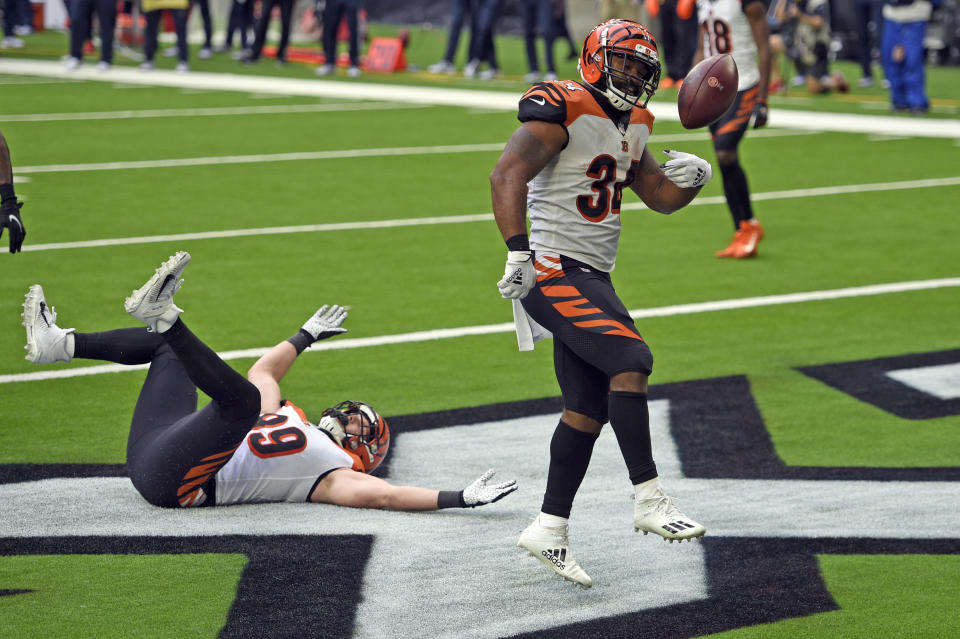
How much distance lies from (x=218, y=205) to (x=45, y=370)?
4279 millimetres

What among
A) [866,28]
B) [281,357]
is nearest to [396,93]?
[866,28]

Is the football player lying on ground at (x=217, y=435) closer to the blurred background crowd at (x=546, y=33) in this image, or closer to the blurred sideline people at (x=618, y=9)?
the blurred background crowd at (x=546, y=33)

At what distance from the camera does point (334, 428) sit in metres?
4.94

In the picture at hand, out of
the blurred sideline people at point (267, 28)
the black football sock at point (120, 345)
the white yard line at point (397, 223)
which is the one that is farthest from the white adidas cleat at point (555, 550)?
the blurred sideline people at point (267, 28)

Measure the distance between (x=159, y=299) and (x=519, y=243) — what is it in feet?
3.94

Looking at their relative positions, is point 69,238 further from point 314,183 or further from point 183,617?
point 183,617

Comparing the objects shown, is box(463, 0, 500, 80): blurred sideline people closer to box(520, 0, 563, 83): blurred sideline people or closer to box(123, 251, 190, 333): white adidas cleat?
box(520, 0, 563, 83): blurred sideline people

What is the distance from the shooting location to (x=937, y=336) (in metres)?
7.41

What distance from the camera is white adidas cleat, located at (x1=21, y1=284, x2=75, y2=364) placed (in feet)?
16.1

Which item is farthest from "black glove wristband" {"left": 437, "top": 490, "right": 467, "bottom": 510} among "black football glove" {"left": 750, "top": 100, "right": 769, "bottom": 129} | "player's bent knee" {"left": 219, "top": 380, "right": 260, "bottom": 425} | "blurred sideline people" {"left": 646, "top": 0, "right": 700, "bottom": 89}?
"blurred sideline people" {"left": 646, "top": 0, "right": 700, "bottom": 89}

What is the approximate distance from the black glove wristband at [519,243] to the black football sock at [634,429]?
21.4 inches

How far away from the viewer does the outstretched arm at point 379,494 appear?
4.77 metres

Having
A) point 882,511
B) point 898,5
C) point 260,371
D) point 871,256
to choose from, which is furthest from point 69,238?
point 898,5

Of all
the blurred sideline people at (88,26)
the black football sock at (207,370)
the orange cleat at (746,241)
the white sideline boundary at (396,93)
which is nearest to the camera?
the black football sock at (207,370)
